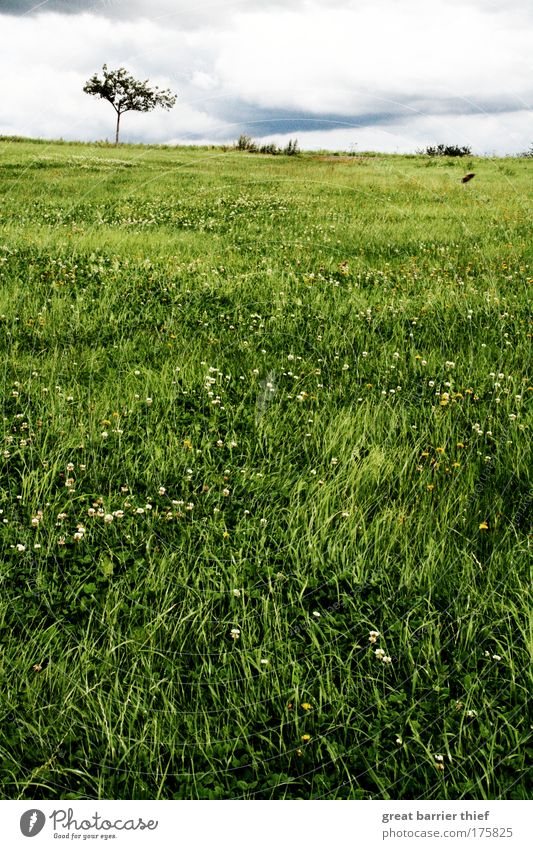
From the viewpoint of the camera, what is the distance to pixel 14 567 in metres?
3.04

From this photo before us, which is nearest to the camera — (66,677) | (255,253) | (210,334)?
(66,677)

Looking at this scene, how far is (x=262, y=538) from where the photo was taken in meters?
3.25

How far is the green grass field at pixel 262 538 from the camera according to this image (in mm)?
2344

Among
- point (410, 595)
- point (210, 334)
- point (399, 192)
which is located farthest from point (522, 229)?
point (410, 595)

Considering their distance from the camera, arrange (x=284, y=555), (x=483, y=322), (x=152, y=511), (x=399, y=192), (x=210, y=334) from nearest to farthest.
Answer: (x=284, y=555) < (x=152, y=511) < (x=210, y=334) < (x=483, y=322) < (x=399, y=192)

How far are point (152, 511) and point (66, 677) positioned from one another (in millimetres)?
1054

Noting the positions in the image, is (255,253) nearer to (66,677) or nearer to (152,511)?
(152,511)

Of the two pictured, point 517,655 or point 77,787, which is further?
point 517,655

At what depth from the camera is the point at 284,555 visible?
3.19 m

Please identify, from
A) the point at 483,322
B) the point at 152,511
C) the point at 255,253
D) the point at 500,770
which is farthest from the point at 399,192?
the point at 500,770

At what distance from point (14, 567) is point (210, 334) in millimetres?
3108

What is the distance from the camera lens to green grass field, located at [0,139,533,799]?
2.34 m
